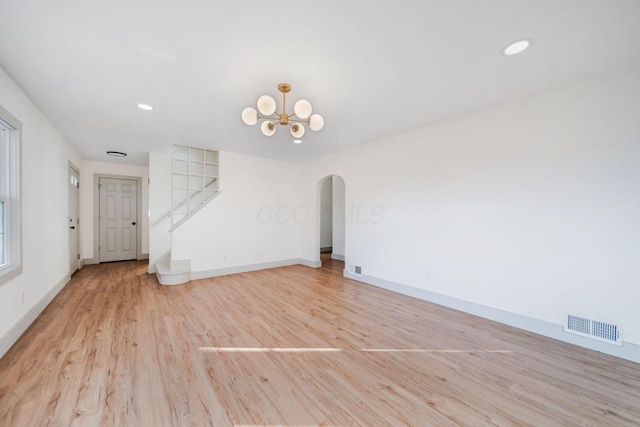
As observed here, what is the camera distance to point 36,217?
119 inches

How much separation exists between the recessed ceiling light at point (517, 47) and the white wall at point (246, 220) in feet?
15.3

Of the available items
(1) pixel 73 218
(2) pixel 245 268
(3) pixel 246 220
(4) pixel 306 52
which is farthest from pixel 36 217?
(4) pixel 306 52

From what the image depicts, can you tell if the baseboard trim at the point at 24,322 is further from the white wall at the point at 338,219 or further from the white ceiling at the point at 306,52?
the white wall at the point at 338,219

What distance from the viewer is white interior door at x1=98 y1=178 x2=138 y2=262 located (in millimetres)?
6219

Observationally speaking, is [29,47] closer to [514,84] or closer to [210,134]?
[210,134]

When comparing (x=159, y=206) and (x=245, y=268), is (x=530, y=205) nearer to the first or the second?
(x=245, y=268)

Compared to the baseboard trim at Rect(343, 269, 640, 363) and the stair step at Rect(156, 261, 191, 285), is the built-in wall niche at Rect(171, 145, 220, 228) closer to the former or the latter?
the stair step at Rect(156, 261, 191, 285)

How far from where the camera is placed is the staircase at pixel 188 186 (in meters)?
4.72

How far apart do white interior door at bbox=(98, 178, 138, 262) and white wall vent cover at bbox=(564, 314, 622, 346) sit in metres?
8.46

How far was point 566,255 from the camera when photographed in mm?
2541

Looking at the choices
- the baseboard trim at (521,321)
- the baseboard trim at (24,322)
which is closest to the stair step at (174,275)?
the baseboard trim at (24,322)

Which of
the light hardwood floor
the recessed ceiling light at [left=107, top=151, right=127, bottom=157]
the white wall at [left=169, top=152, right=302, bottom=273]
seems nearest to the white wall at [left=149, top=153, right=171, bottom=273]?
the recessed ceiling light at [left=107, top=151, right=127, bottom=157]

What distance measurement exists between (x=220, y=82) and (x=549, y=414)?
3.66 metres

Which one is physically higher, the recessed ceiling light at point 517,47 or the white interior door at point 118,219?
the recessed ceiling light at point 517,47
